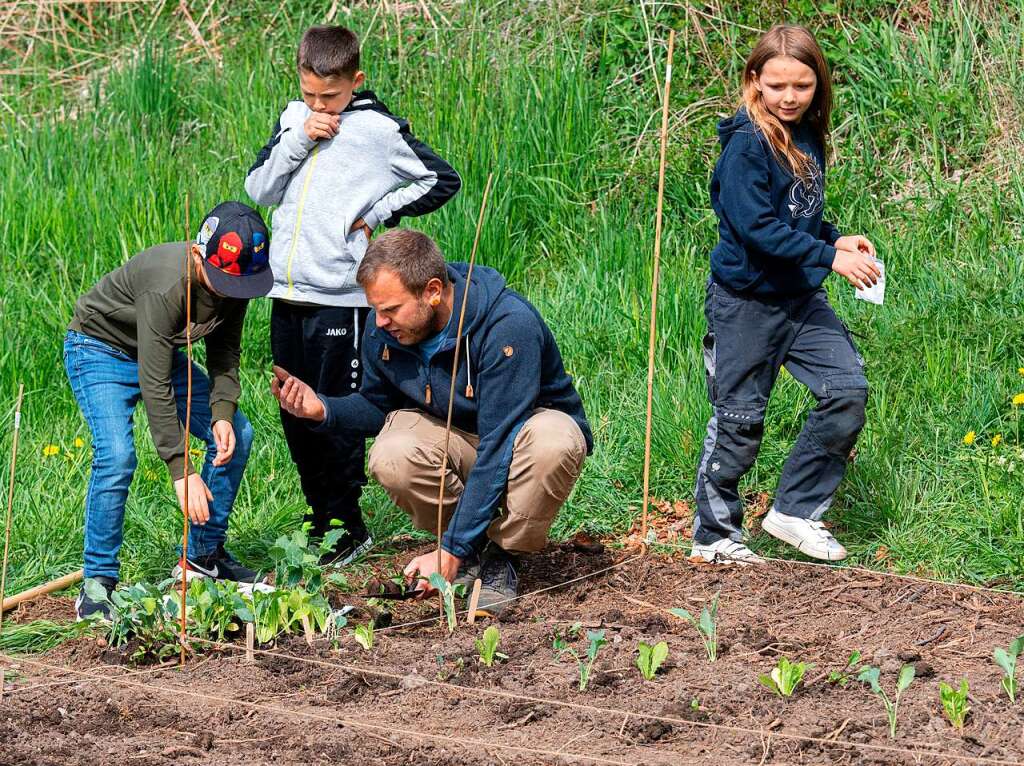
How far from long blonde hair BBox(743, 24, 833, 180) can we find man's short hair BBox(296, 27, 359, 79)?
1.32m

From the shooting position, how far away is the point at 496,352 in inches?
150

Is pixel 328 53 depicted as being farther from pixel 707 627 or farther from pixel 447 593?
pixel 707 627

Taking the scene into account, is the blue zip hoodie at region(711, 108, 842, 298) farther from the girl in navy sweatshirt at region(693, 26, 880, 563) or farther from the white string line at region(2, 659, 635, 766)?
the white string line at region(2, 659, 635, 766)

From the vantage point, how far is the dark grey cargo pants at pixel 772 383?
13.2ft

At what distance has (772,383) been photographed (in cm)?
412

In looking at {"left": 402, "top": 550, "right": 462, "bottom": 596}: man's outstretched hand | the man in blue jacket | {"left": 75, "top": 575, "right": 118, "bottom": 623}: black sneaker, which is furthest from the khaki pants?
{"left": 75, "top": 575, "right": 118, "bottom": 623}: black sneaker

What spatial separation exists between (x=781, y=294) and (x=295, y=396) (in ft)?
5.07

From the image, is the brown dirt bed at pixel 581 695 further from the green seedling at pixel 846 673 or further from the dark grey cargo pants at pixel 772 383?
the dark grey cargo pants at pixel 772 383

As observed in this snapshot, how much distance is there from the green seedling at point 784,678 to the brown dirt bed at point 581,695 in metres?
0.03

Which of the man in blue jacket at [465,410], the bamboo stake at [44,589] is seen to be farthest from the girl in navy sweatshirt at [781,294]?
the bamboo stake at [44,589]

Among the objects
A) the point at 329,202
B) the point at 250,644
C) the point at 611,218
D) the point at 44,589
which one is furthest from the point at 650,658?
the point at 611,218

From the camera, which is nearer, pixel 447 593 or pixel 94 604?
pixel 447 593

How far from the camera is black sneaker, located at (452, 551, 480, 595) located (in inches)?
160

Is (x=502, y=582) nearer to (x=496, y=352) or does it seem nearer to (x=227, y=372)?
(x=496, y=352)
